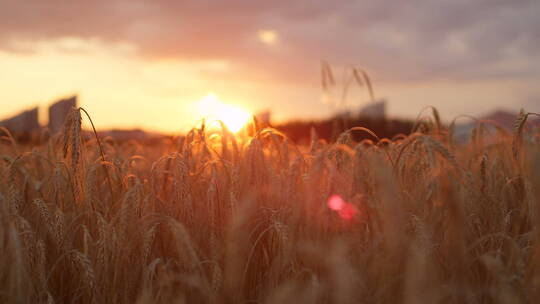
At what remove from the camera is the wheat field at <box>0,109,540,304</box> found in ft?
4.02

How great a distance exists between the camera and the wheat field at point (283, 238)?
4.02ft

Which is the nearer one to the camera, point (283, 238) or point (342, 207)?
point (283, 238)

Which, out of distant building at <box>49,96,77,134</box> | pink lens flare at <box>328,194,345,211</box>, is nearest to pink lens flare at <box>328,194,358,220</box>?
pink lens flare at <box>328,194,345,211</box>

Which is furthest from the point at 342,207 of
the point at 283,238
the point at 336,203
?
the point at 283,238

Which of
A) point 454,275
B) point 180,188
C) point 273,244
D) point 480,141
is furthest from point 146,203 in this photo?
point 480,141

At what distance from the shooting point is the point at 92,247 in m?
1.62

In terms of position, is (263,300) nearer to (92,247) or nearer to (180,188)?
(180,188)

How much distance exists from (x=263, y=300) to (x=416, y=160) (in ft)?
3.00

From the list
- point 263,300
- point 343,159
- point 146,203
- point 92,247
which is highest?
point 343,159

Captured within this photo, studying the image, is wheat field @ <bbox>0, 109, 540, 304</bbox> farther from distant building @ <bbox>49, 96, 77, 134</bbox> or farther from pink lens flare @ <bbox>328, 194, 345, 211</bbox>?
distant building @ <bbox>49, 96, 77, 134</bbox>

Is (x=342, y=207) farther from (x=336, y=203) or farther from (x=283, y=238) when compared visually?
(x=283, y=238)

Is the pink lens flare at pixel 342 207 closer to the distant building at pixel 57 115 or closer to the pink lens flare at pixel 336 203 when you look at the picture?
the pink lens flare at pixel 336 203

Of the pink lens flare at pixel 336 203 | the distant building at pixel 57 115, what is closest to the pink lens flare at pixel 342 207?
the pink lens flare at pixel 336 203

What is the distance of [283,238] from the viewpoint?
1352 mm
